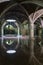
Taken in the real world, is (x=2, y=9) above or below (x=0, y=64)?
above

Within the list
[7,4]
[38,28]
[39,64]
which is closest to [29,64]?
[39,64]

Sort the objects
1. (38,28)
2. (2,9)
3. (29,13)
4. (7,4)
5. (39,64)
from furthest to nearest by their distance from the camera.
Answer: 1. (38,28)
2. (29,13)
3. (2,9)
4. (7,4)
5. (39,64)

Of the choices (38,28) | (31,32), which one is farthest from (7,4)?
(38,28)

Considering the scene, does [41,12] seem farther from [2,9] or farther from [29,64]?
[29,64]

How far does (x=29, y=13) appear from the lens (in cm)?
2895

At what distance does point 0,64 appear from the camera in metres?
7.48

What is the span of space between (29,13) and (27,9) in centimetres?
236

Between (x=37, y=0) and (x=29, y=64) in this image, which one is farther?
(x=37, y=0)

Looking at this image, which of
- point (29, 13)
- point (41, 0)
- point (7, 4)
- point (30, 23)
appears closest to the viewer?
point (41, 0)

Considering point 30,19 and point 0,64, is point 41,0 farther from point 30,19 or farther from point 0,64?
point 30,19

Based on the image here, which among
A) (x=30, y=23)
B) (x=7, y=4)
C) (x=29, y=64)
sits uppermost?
(x=7, y=4)

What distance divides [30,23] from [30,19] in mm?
964

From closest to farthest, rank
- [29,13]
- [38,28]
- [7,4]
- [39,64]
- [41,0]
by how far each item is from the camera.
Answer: [39,64] < [41,0] < [7,4] < [29,13] < [38,28]

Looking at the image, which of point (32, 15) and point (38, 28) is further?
point (38, 28)
